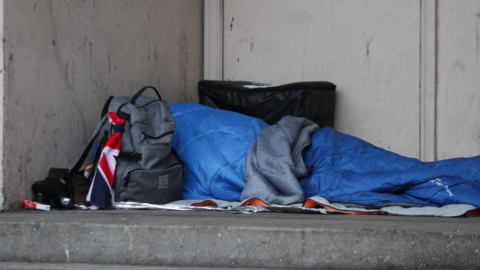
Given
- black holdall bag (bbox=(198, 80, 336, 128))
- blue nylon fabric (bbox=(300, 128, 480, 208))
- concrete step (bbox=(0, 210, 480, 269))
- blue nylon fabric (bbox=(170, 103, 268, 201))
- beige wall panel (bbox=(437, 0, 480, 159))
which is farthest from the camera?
beige wall panel (bbox=(437, 0, 480, 159))

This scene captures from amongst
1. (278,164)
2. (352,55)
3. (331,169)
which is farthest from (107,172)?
(352,55)

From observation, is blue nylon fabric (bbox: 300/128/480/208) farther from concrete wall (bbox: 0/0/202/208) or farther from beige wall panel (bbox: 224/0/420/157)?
concrete wall (bbox: 0/0/202/208)

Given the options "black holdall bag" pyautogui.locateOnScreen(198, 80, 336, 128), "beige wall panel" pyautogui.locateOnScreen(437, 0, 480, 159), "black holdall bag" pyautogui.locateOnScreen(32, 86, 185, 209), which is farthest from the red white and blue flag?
"beige wall panel" pyautogui.locateOnScreen(437, 0, 480, 159)

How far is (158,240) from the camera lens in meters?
1.60

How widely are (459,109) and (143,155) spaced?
193 centimetres

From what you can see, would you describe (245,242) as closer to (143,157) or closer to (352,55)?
(143,157)

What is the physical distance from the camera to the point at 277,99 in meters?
3.01

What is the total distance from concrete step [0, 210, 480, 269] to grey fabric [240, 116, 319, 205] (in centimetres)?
39

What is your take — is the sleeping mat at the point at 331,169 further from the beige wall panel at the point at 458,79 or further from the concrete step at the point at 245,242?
the beige wall panel at the point at 458,79

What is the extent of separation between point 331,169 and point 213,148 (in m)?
0.54

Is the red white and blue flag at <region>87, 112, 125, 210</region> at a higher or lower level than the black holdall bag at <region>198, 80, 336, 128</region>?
lower

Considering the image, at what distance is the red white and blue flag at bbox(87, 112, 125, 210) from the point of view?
1.99 meters

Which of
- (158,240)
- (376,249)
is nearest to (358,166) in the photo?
(376,249)

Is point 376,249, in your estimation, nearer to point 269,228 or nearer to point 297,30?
point 269,228
